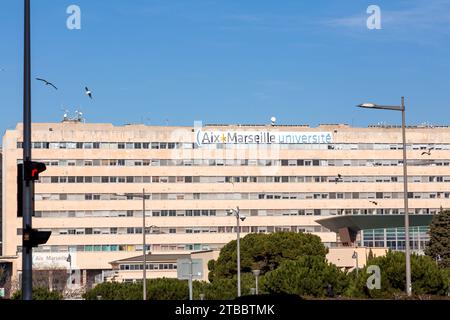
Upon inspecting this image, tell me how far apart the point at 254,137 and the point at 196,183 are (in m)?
11.5

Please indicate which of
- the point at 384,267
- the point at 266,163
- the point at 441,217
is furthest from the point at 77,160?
the point at 384,267

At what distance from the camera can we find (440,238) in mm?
113562

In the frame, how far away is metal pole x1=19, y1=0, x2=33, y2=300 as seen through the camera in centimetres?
2820

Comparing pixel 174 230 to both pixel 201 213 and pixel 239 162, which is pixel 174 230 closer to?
pixel 201 213

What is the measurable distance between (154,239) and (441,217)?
4937 centimetres

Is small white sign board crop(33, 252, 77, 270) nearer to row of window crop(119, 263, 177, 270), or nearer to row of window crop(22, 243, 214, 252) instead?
row of window crop(22, 243, 214, 252)

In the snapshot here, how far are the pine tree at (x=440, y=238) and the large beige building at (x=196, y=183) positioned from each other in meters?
35.8

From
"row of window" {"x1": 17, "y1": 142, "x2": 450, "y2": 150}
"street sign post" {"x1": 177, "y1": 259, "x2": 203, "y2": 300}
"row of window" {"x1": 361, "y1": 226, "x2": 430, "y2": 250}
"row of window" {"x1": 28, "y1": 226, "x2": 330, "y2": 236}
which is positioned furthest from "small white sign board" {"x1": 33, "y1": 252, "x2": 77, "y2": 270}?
"street sign post" {"x1": 177, "y1": 259, "x2": 203, "y2": 300}

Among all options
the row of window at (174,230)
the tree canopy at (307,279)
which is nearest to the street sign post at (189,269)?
the tree canopy at (307,279)

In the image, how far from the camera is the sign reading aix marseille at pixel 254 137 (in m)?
152

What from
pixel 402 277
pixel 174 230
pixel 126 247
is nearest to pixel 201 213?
pixel 174 230

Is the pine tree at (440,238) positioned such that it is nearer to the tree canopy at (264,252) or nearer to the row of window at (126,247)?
the tree canopy at (264,252)

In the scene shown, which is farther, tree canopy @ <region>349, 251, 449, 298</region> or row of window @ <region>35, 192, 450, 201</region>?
row of window @ <region>35, 192, 450, 201</region>

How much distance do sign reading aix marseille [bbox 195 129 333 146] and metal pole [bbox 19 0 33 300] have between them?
122m
